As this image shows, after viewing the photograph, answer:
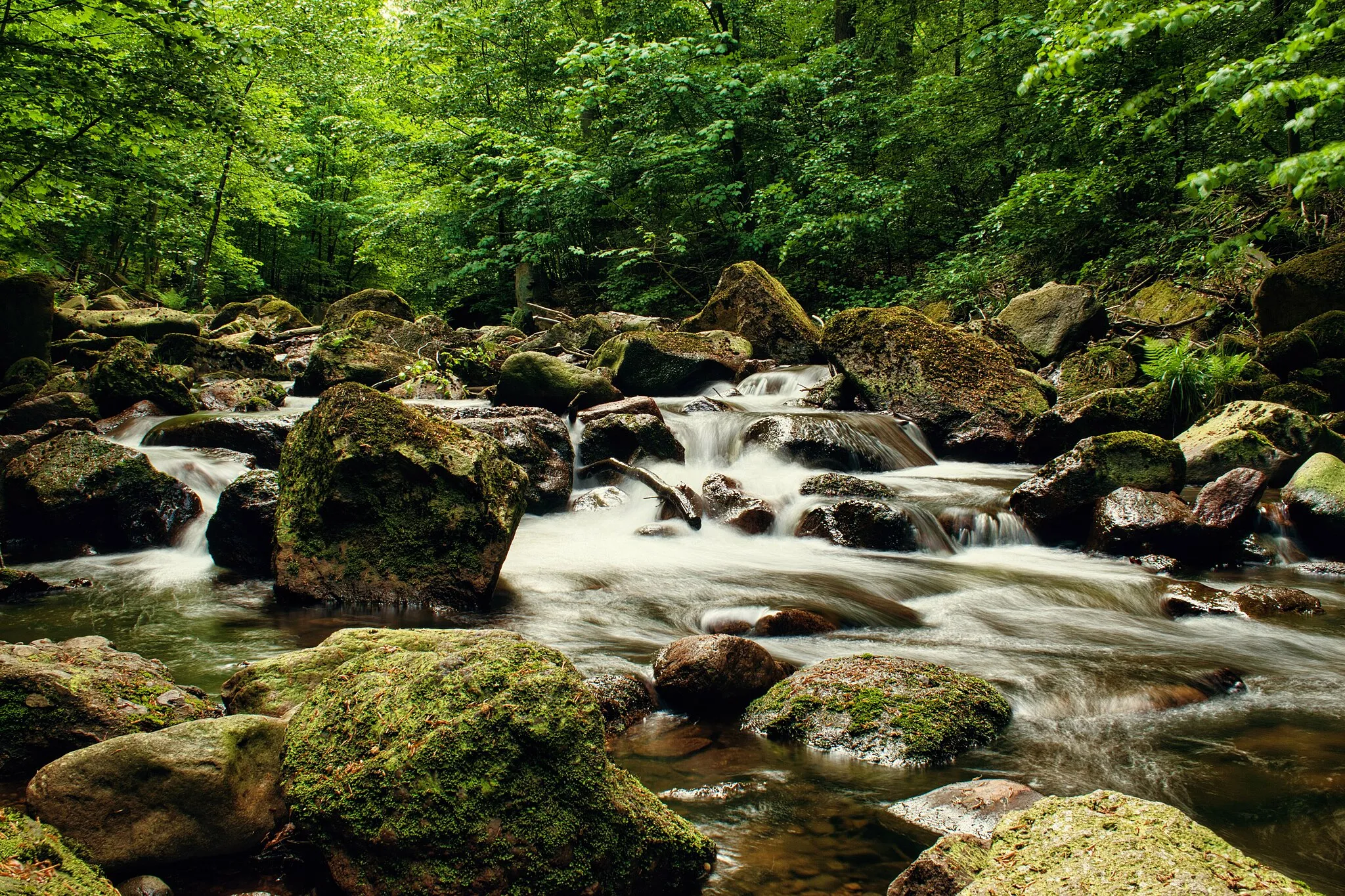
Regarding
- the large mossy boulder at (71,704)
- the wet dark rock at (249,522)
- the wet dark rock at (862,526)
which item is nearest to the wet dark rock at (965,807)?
the large mossy boulder at (71,704)

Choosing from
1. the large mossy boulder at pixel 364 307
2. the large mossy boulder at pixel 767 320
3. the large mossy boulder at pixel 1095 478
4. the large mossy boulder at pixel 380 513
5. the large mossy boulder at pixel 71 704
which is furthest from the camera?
the large mossy boulder at pixel 364 307

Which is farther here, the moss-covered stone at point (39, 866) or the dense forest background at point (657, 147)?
the dense forest background at point (657, 147)

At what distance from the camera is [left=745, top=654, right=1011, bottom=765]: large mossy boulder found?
3.60m

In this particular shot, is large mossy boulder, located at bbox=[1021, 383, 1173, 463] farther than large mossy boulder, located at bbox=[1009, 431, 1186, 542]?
Yes

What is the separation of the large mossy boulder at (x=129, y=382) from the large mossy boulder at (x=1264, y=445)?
12.8 m

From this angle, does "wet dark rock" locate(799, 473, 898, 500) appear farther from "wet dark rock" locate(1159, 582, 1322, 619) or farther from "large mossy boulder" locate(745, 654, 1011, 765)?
"large mossy boulder" locate(745, 654, 1011, 765)

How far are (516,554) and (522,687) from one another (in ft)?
15.7

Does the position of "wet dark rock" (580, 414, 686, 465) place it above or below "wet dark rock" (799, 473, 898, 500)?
above

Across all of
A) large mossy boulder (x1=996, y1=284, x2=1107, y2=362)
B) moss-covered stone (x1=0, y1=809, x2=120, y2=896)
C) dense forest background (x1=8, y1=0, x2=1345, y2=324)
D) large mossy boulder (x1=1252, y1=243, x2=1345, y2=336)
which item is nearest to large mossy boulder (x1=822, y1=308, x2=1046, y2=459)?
large mossy boulder (x1=996, y1=284, x2=1107, y2=362)

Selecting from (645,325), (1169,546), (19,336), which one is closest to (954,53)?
(645,325)

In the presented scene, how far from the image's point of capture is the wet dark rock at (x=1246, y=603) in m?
5.75

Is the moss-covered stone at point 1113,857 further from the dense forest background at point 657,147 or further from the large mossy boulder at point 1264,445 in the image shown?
the large mossy boulder at point 1264,445

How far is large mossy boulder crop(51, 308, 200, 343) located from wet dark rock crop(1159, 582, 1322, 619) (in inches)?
630

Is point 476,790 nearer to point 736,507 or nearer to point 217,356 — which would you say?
point 736,507
